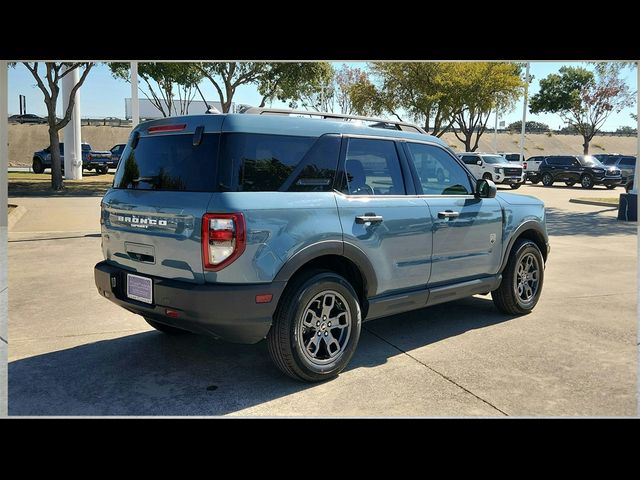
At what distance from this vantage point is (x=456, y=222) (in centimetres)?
509

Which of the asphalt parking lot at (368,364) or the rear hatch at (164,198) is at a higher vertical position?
the rear hatch at (164,198)

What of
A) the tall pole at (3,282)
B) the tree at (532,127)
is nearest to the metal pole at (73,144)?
the tall pole at (3,282)

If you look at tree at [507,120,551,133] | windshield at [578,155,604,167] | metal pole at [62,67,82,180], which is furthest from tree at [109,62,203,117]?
tree at [507,120,551,133]

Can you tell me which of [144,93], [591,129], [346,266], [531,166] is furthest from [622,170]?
[346,266]

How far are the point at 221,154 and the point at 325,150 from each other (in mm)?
872

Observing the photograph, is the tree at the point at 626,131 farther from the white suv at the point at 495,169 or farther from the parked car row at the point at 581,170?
the white suv at the point at 495,169

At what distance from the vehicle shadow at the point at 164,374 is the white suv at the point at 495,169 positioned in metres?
23.9

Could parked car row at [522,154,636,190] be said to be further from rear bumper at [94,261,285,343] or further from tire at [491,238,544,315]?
rear bumper at [94,261,285,343]

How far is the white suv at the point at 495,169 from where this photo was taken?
28016mm

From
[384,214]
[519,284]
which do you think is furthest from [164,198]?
[519,284]

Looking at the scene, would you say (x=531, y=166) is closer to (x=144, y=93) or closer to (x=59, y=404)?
(x=144, y=93)

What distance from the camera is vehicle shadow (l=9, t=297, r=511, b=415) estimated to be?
3.80m

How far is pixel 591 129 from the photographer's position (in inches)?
1901

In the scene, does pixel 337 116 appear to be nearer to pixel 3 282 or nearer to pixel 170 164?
pixel 170 164
